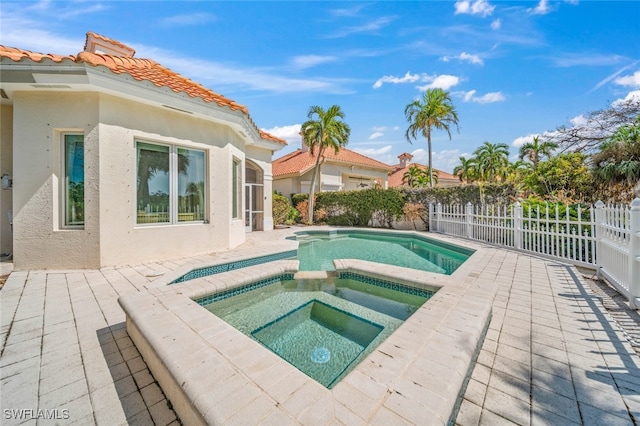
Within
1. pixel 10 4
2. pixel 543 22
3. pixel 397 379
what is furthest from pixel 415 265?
pixel 10 4

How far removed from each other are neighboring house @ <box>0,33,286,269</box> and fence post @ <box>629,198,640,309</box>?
8940mm

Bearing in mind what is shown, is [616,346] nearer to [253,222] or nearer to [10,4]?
[10,4]

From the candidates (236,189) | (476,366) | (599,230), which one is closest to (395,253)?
(599,230)

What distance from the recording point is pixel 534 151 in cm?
3259

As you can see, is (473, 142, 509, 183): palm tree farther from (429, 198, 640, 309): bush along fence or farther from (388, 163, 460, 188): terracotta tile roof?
(429, 198, 640, 309): bush along fence

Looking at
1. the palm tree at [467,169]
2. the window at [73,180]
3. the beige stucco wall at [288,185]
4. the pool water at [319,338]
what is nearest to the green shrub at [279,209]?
the beige stucco wall at [288,185]

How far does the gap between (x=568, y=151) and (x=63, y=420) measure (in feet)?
69.6

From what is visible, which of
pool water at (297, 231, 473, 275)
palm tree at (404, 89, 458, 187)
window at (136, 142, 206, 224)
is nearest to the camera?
window at (136, 142, 206, 224)

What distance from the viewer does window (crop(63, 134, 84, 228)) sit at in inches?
239

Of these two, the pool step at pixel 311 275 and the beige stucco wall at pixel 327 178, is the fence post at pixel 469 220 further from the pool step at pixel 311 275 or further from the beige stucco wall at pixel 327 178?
the beige stucco wall at pixel 327 178

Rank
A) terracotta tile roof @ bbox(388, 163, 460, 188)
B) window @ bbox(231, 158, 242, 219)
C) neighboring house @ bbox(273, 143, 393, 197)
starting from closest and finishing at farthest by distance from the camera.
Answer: window @ bbox(231, 158, 242, 219) < neighboring house @ bbox(273, 143, 393, 197) < terracotta tile roof @ bbox(388, 163, 460, 188)

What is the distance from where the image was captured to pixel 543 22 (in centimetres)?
811

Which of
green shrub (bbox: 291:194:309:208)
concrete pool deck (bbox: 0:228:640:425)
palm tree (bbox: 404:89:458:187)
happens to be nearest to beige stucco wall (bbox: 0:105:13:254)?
concrete pool deck (bbox: 0:228:640:425)

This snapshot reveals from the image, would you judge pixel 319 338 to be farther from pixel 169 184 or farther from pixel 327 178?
pixel 327 178
